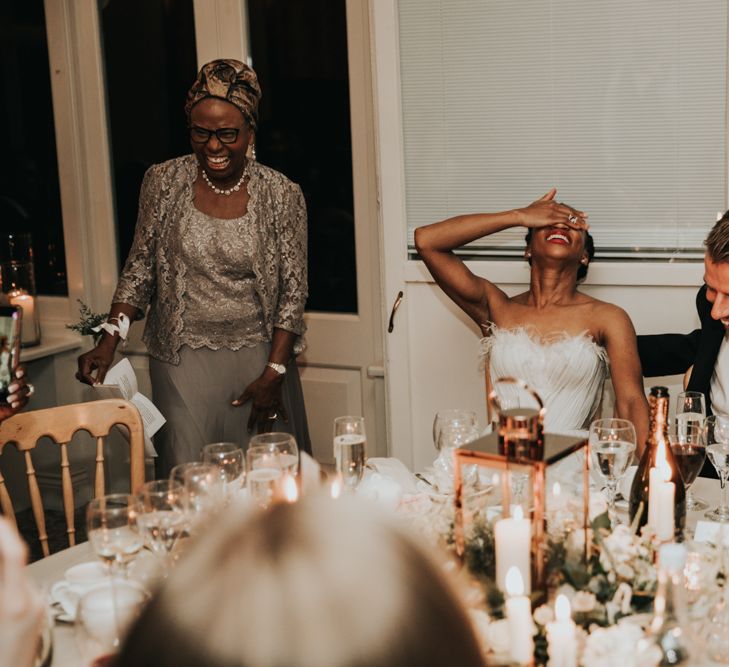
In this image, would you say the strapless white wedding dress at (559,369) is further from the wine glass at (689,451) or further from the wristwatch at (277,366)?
the wine glass at (689,451)

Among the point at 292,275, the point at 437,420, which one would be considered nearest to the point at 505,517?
the point at 437,420

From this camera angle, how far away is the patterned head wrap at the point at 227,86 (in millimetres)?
3090

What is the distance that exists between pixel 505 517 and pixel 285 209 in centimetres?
195

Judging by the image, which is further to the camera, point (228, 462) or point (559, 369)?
point (559, 369)

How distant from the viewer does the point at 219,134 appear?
3076 mm

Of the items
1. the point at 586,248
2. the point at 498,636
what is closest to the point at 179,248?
the point at 586,248

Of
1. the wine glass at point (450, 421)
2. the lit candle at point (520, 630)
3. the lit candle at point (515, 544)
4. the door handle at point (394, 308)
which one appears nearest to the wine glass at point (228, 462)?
the wine glass at point (450, 421)

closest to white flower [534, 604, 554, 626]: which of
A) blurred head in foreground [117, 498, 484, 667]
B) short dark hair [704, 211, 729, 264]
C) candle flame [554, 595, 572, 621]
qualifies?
candle flame [554, 595, 572, 621]

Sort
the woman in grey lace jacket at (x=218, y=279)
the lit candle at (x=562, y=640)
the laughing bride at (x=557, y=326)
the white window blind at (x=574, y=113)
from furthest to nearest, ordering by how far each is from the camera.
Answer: the woman in grey lace jacket at (x=218, y=279)
the white window blind at (x=574, y=113)
the laughing bride at (x=557, y=326)
the lit candle at (x=562, y=640)

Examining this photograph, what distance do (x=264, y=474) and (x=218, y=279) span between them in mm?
1511

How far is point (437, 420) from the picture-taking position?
2010mm

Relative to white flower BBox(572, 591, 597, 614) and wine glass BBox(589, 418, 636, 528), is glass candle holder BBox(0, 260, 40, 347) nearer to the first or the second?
wine glass BBox(589, 418, 636, 528)

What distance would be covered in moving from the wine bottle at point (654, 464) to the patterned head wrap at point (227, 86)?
5.95 ft

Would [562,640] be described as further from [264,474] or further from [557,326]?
[557,326]
